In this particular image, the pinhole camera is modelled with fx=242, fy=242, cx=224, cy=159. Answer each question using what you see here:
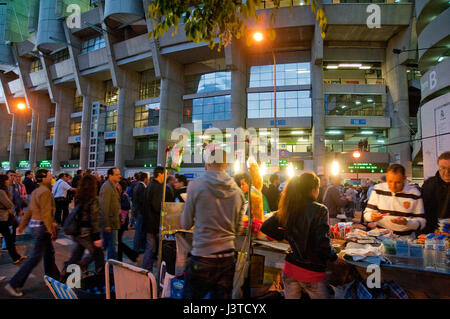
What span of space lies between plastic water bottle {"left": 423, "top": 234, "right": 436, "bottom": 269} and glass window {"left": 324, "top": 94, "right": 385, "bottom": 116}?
22.4 metres

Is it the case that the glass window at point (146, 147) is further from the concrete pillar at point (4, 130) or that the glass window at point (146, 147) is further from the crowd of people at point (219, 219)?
the concrete pillar at point (4, 130)

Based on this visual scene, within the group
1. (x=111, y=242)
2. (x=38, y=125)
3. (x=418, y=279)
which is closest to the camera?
(x=418, y=279)

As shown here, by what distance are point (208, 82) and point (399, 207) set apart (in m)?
25.2

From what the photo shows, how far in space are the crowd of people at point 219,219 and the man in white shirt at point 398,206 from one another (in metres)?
0.01

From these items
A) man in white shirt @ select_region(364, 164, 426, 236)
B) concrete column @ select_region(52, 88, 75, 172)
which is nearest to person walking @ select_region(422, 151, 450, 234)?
man in white shirt @ select_region(364, 164, 426, 236)

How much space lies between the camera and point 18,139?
4031 centimetres

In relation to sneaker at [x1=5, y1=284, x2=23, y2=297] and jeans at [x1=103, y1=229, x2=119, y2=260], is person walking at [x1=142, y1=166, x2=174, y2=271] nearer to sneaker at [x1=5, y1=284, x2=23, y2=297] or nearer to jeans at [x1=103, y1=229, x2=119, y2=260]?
jeans at [x1=103, y1=229, x2=119, y2=260]

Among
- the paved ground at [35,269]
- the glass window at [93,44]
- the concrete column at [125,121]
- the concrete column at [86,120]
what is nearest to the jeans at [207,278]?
the paved ground at [35,269]

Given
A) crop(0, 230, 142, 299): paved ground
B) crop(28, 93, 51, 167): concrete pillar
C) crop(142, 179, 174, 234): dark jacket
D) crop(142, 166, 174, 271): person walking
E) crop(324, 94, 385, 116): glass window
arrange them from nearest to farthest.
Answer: crop(0, 230, 142, 299): paved ground < crop(142, 166, 174, 271): person walking < crop(142, 179, 174, 234): dark jacket < crop(324, 94, 385, 116): glass window < crop(28, 93, 51, 167): concrete pillar

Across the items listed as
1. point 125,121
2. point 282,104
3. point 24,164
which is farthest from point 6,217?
point 24,164

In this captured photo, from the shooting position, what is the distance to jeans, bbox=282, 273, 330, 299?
2426 mm

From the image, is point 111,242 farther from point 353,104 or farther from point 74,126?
point 74,126

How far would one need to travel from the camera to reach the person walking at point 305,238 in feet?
7.94
